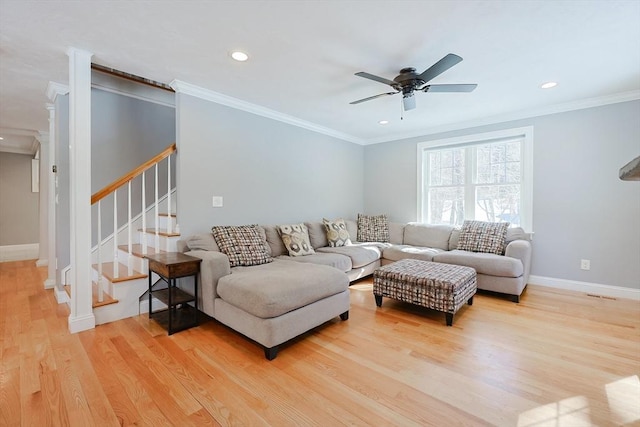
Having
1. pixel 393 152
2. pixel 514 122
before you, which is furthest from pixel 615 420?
pixel 393 152

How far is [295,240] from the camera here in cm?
373

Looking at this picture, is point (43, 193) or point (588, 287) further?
point (43, 193)

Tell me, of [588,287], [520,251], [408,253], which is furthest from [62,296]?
[588,287]

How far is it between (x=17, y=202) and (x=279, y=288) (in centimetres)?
744

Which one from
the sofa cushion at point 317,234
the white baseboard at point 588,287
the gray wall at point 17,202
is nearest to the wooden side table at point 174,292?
the sofa cushion at point 317,234

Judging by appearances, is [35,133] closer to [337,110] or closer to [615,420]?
[337,110]

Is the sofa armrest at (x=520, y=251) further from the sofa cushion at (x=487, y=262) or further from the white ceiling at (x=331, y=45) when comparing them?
the white ceiling at (x=331, y=45)

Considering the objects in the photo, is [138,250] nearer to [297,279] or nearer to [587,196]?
[297,279]

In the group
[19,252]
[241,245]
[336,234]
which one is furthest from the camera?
[19,252]

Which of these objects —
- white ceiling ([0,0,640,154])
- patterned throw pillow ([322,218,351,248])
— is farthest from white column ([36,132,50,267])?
patterned throw pillow ([322,218,351,248])

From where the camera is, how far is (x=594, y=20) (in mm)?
2010

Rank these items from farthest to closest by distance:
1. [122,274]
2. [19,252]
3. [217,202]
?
[19,252] → [217,202] → [122,274]

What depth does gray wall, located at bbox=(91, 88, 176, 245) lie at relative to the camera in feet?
11.5

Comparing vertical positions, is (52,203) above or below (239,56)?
below
